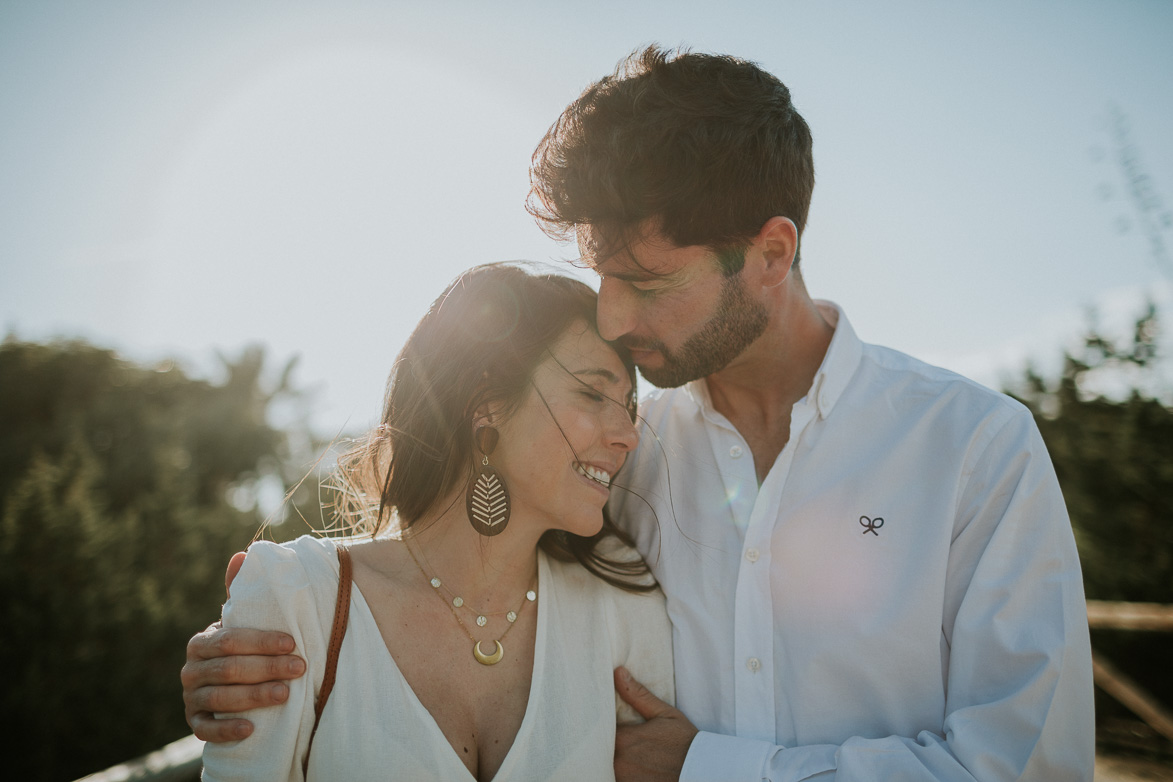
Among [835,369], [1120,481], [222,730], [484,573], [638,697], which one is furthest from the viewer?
[1120,481]

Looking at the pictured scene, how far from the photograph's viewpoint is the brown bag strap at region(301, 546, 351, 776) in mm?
2035

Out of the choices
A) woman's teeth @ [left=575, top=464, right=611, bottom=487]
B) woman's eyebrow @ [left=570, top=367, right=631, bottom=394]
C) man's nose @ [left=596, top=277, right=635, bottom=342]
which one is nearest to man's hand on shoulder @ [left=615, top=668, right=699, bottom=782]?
woman's teeth @ [left=575, top=464, right=611, bottom=487]

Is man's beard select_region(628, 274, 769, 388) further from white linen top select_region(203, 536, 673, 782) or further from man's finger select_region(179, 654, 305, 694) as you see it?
man's finger select_region(179, 654, 305, 694)

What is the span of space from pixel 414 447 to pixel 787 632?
148cm

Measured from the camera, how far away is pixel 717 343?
8.76ft

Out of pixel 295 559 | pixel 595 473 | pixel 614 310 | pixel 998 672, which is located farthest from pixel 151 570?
pixel 998 672

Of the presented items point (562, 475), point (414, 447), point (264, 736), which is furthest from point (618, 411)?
point (264, 736)

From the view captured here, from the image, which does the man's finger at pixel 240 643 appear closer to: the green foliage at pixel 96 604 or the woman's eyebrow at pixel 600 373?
the woman's eyebrow at pixel 600 373

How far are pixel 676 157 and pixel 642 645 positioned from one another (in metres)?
1.85

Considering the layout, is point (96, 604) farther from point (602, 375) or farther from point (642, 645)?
point (602, 375)

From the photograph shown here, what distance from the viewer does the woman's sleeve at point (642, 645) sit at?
2.50 metres

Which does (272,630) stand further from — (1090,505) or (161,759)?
(1090,505)

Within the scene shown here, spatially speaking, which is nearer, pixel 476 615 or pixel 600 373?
pixel 476 615

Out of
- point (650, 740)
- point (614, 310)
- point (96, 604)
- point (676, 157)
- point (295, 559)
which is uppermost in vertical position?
point (676, 157)
